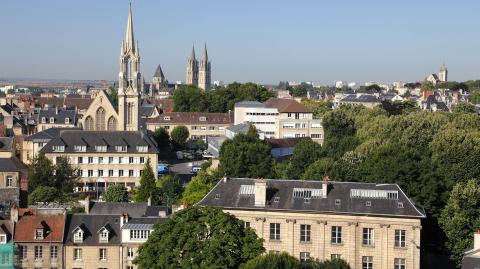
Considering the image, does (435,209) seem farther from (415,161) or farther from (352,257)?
(352,257)

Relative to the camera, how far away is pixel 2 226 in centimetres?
5419

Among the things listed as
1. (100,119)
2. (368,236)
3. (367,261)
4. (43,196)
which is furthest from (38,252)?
(100,119)

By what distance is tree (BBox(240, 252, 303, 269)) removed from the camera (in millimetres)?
41344

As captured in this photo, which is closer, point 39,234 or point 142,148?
point 39,234

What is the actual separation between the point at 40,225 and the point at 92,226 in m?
3.44

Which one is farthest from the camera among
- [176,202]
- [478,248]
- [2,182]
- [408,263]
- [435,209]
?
[2,182]

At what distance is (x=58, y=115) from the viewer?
13612cm

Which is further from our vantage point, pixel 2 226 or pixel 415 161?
pixel 415 161

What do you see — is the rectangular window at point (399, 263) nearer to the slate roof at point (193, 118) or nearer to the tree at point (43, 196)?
the tree at point (43, 196)

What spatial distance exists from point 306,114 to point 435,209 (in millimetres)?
57994

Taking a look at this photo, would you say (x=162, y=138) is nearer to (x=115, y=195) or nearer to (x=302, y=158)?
(x=302, y=158)

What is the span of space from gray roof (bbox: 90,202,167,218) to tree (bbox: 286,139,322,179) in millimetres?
23325

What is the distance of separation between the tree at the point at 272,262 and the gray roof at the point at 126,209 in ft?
62.6

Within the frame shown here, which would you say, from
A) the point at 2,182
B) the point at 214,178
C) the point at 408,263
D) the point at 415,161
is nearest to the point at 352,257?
the point at 408,263
